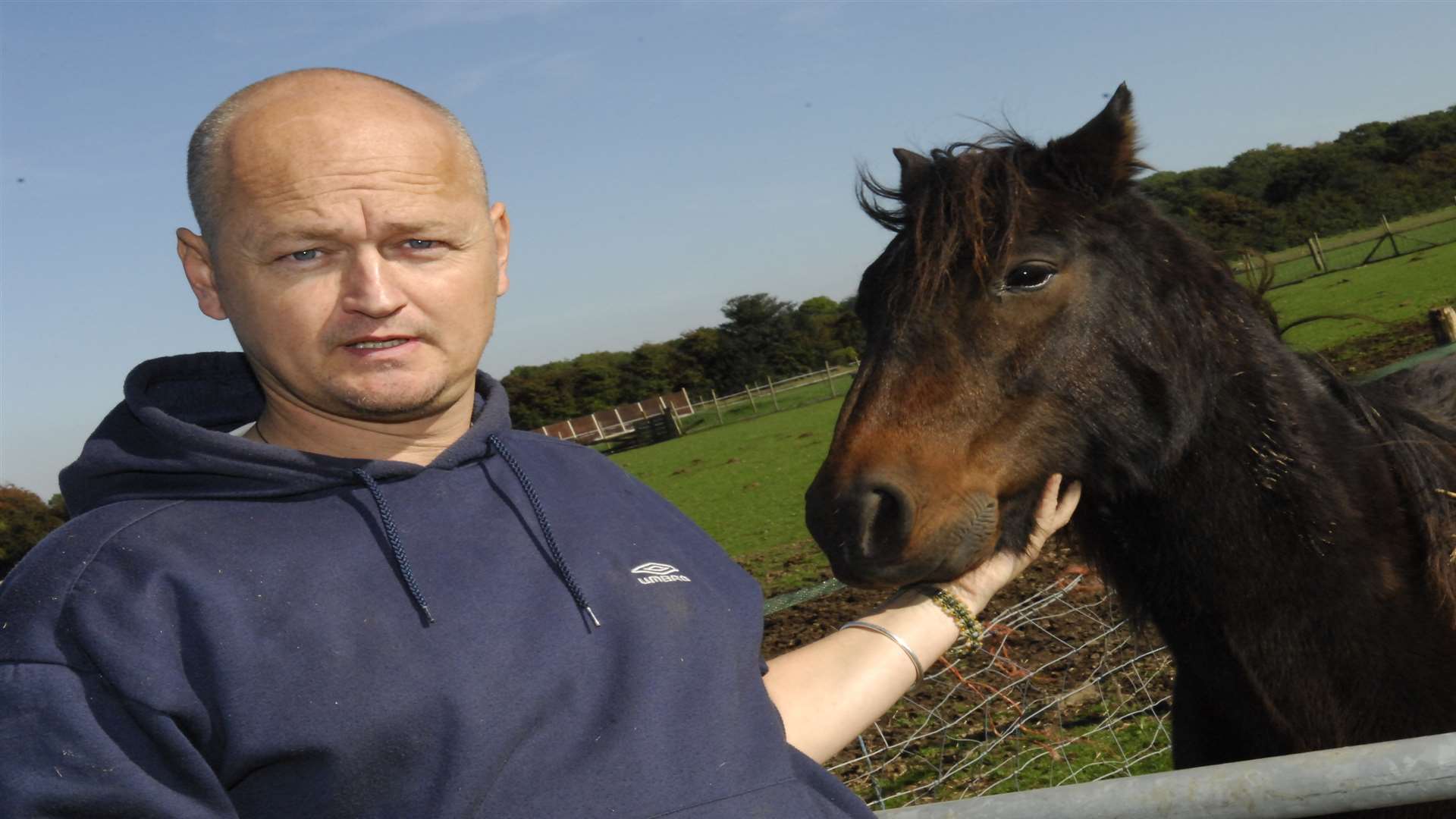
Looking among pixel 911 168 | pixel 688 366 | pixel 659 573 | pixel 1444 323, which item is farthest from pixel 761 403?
pixel 659 573

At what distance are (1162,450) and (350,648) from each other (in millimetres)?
1665

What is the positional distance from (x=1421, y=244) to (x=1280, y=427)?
101 ft

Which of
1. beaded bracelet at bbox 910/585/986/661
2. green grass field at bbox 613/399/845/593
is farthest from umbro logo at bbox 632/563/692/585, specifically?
green grass field at bbox 613/399/845/593

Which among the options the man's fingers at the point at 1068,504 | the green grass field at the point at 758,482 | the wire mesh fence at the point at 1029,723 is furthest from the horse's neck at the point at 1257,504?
the green grass field at the point at 758,482

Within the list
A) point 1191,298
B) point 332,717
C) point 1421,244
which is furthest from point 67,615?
point 1421,244

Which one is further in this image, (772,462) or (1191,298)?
(772,462)

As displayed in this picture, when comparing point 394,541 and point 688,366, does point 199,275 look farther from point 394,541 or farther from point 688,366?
point 688,366

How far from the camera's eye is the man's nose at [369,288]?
1311 millimetres

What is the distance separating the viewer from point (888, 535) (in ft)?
6.21

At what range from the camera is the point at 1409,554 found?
6.98 ft

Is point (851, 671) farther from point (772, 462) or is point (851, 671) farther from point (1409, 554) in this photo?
point (772, 462)

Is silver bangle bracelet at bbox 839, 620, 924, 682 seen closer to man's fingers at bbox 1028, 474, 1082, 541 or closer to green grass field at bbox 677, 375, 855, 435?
man's fingers at bbox 1028, 474, 1082, 541

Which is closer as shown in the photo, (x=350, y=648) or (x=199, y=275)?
(x=350, y=648)

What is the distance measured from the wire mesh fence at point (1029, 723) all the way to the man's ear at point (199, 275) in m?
2.59
